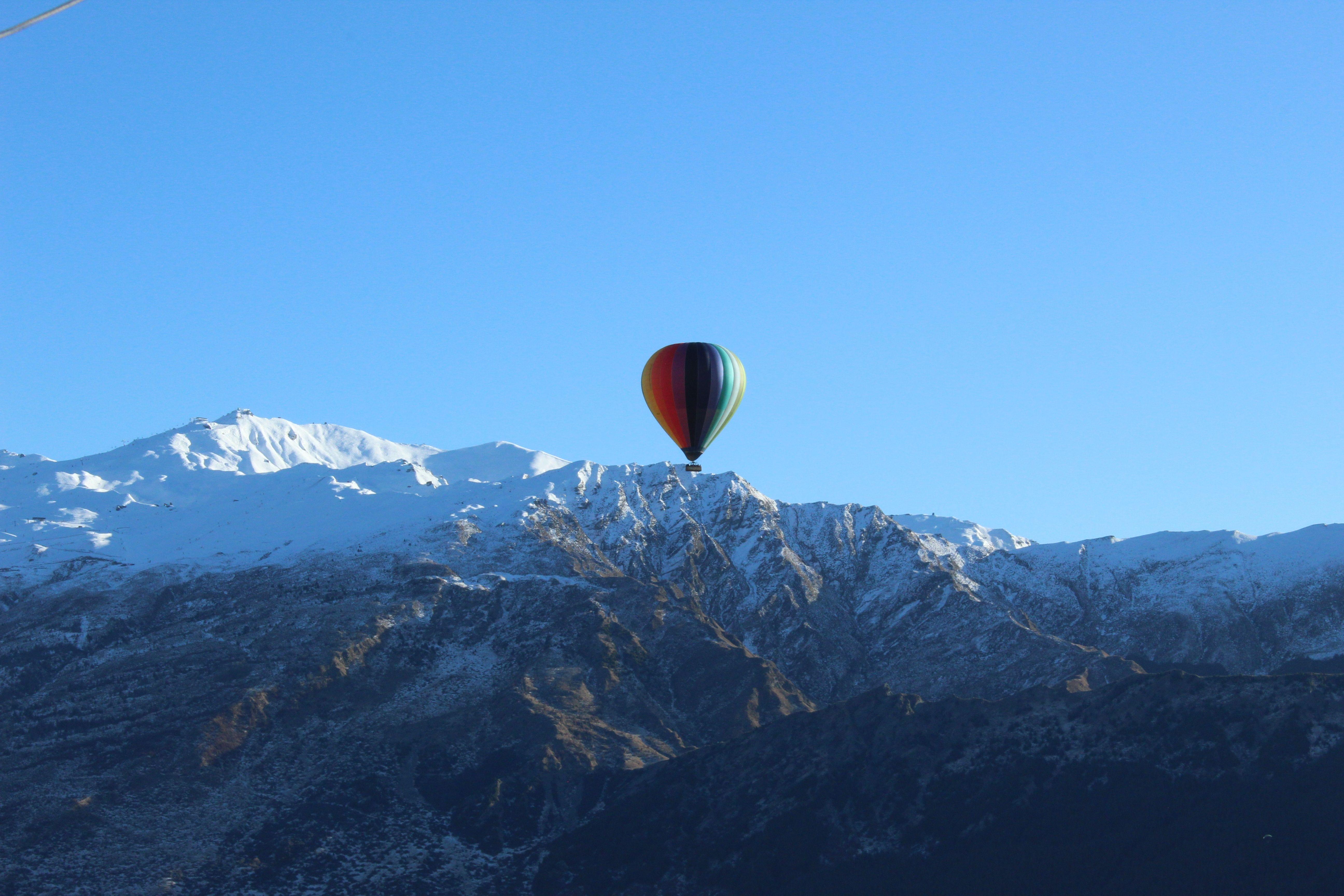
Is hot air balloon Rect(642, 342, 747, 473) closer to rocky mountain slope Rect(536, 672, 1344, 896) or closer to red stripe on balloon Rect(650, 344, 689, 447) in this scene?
red stripe on balloon Rect(650, 344, 689, 447)

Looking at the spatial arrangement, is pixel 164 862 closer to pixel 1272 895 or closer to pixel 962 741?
pixel 962 741

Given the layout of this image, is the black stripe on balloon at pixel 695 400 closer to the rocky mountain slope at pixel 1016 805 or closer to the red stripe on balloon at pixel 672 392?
the red stripe on balloon at pixel 672 392

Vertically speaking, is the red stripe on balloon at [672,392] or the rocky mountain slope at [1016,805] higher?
the red stripe on balloon at [672,392]

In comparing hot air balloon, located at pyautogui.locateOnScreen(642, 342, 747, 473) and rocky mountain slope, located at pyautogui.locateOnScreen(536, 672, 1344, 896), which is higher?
hot air balloon, located at pyautogui.locateOnScreen(642, 342, 747, 473)

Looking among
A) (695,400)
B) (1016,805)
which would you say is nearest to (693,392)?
(695,400)

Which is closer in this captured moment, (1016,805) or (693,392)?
(693,392)

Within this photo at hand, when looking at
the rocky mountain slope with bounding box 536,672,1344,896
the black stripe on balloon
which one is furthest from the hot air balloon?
the rocky mountain slope with bounding box 536,672,1344,896

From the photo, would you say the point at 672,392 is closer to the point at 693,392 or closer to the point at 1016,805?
the point at 693,392

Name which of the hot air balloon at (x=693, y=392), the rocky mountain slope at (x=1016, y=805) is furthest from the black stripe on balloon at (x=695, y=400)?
the rocky mountain slope at (x=1016, y=805)

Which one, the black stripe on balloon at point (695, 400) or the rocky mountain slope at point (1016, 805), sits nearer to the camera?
the black stripe on balloon at point (695, 400)
